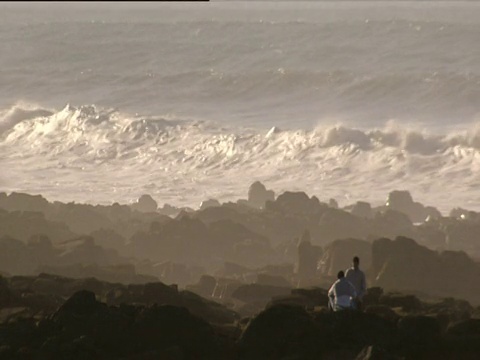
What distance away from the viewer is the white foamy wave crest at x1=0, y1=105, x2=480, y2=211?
153 feet

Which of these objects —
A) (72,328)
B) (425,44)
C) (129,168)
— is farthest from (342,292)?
(425,44)

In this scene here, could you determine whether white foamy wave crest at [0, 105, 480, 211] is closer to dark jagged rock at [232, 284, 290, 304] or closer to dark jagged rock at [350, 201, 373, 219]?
dark jagged rock at [350, 201, 373, 219]

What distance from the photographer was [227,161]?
53.0 meters

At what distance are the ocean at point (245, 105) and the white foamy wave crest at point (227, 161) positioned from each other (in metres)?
0.09

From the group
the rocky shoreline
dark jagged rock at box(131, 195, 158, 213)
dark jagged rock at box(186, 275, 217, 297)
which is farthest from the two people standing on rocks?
dark jagged rock at box(131, 195, 158, 213)

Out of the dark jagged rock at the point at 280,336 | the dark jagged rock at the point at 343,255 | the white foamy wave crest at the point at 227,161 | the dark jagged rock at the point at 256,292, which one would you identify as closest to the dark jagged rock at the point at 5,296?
the dark jagged rock at the point at 280,336

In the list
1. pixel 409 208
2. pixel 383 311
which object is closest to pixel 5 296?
pixel 383 311

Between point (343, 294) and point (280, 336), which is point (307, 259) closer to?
point (343, 294)

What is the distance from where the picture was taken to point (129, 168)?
52719 millimetres

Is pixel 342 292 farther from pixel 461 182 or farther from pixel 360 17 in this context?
pixel 360 17

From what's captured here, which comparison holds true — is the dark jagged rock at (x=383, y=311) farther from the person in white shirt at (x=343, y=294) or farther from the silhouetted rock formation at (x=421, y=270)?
the silhouetted rock formation at (x=421, y=270)

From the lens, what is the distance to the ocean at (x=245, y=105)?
49.0 metres

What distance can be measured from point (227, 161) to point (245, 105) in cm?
1264

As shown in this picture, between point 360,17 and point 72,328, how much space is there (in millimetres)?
72126
